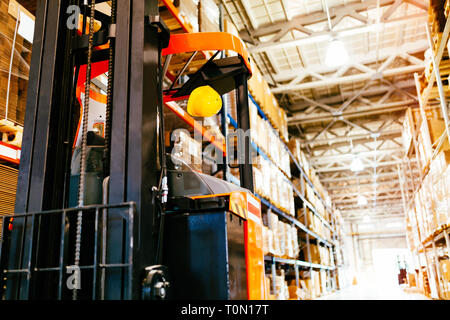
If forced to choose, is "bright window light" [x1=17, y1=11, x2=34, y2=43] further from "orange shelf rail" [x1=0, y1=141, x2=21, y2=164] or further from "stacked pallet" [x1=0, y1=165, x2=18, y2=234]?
"stacked pallet" [x1=0, y1=165, x2=18, y2=234]

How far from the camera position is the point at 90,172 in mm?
1773

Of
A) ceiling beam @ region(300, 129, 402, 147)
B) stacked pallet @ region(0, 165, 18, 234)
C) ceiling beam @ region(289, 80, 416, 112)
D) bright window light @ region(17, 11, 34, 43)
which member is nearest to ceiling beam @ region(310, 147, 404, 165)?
ceiling beam @ region(300, 129, 402, 147)

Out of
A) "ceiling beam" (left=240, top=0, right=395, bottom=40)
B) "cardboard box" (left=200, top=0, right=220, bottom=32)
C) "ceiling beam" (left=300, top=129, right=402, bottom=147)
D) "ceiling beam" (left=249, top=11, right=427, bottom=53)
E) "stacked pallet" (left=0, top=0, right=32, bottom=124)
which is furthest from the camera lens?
"ceiling beam" (left=300, top=129, right=402, bottom=147)

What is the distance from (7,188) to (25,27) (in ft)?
4.21

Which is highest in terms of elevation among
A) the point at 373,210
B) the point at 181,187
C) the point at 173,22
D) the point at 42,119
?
the point at 373,210

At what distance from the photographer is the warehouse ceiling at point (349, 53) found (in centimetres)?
748

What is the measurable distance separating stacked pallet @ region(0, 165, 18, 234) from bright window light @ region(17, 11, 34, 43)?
109cm

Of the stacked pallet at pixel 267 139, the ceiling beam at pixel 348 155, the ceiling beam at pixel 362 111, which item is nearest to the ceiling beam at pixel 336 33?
the stacked pallet at pixel 267 139

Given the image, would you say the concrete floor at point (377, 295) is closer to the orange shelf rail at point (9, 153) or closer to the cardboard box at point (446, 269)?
the cardboard box at point (446, 269)

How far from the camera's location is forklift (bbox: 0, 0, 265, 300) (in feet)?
4.96

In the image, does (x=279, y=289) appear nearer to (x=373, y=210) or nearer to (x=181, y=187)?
(x=181, y=187)

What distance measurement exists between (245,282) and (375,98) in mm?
11116
